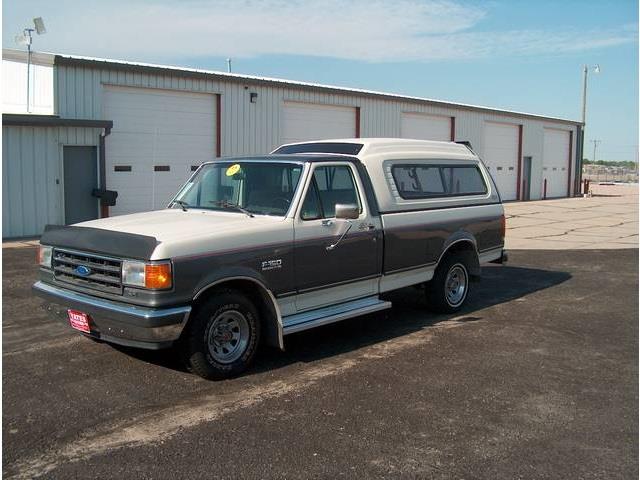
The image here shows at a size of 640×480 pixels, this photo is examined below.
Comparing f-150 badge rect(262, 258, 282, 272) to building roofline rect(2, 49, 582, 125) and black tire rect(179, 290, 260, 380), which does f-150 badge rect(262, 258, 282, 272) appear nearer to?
black tire rect(179, 290, 260, 380)

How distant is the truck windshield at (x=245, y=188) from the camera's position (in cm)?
632

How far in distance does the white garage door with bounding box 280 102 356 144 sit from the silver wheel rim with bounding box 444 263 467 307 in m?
14.2

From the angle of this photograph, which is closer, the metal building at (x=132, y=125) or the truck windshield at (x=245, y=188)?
the truck windshield at (x=245, y=188)

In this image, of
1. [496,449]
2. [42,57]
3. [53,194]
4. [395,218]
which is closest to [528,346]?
[395,218]

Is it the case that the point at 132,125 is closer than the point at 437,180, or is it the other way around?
the point at 437,180

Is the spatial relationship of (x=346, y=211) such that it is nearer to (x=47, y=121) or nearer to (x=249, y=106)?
(x=47, y=121)

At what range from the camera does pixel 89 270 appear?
5.50 m

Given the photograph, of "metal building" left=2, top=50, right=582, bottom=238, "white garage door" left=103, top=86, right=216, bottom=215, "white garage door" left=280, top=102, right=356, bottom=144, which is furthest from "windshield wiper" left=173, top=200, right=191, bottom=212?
"white garage door" left=280, top=102, right=356, bottom=144

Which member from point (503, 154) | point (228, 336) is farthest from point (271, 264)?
point (503, 154)

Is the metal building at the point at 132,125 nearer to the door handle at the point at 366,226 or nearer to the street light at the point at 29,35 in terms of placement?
the street light at the point at 29,35

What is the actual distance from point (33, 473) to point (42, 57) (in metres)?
14.5

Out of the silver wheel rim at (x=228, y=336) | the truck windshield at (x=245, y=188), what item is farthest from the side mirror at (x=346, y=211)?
the silver wheel rim at (x=228, y=336)

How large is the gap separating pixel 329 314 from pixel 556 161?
35171 millimetres

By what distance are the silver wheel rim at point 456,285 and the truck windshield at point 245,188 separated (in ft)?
8.99
